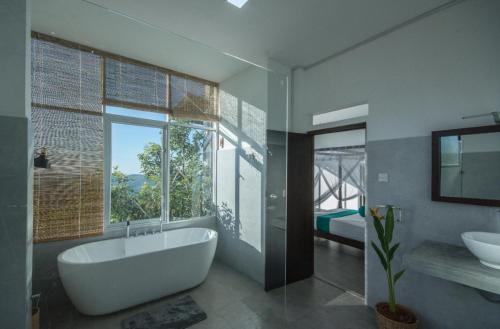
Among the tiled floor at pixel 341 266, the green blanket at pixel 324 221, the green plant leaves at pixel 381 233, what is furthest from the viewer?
the green blanket at pixel 324 221

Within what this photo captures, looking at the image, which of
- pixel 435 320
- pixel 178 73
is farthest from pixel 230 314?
pixel 178 73

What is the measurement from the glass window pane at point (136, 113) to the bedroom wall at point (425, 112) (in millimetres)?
2094

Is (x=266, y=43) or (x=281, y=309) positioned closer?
(x=281, y=309)

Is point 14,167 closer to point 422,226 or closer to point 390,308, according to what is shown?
point 390,308

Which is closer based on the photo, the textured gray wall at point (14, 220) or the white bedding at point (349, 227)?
the textured gray wall at point (14, 220)

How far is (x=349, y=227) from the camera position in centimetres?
370

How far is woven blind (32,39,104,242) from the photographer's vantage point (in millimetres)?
1323

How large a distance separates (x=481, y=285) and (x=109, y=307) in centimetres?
290

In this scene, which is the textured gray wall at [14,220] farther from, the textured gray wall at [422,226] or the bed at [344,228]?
the bed at [344,228]

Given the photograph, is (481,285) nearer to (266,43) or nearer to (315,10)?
(315,10)

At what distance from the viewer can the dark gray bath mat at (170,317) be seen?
6.31 feet

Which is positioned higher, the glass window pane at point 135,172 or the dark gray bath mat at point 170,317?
the glass window pane at point 135,172

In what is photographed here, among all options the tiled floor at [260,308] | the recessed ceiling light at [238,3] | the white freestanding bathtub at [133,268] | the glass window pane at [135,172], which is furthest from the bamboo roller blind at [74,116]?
the recessed ceiling light at [238,3]

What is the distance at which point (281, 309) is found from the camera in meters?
2.24
